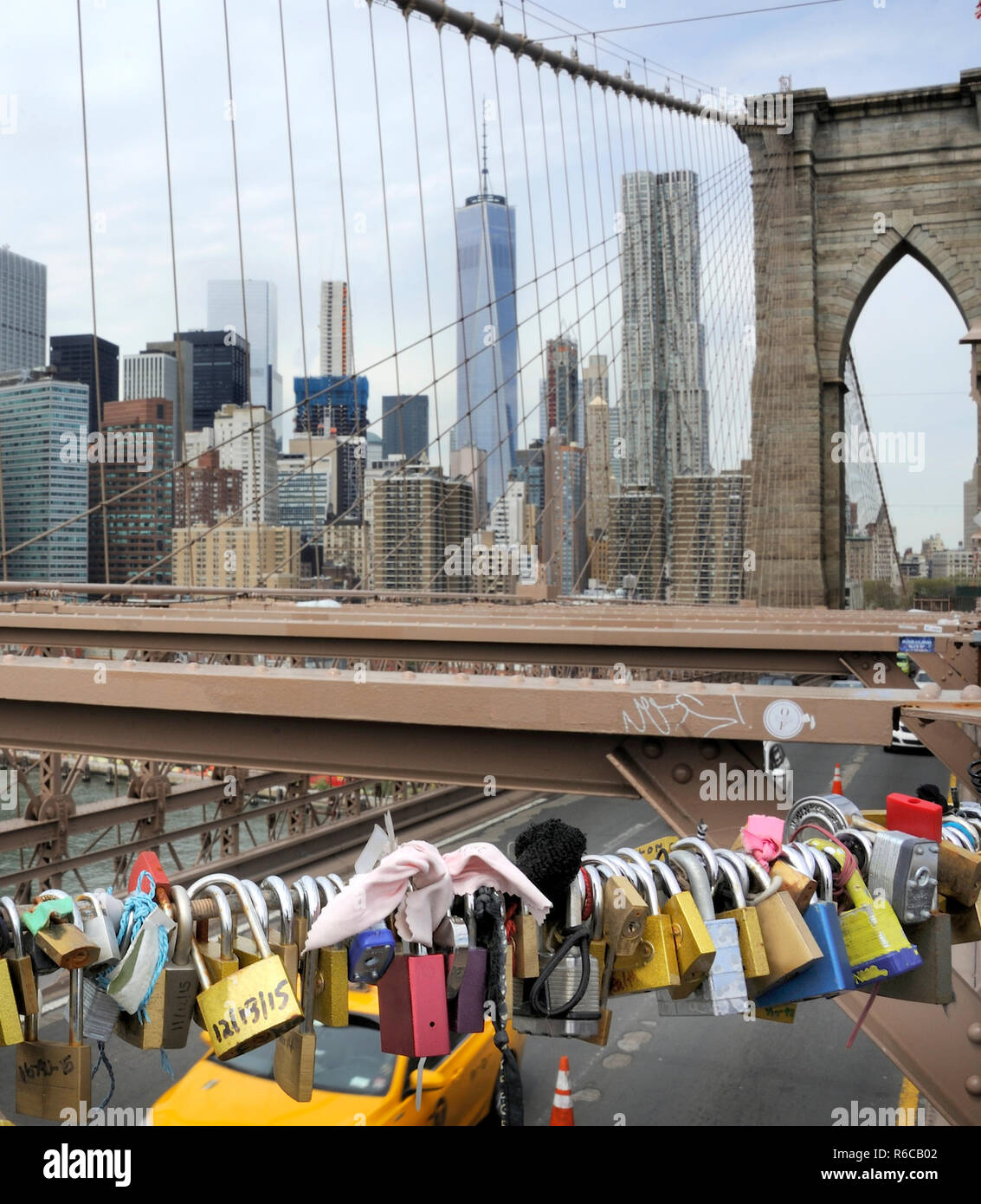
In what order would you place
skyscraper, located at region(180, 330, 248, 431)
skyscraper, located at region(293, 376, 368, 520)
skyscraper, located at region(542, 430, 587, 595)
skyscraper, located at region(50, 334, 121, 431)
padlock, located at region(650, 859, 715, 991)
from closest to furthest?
padlock, located at region(650, 859, 715, 991), skyscraper, located at region(50, 334, 121, 431), skyscraper, located at region(180, 330, 248, 431), skyscraper, located at region(542, 430, 587, 595), skyscraper, located at region(293, 376, 368, 520)

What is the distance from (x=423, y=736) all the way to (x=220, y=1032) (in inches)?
106

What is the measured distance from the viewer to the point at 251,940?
4.75ft

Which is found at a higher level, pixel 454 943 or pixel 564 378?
pixel 564 378

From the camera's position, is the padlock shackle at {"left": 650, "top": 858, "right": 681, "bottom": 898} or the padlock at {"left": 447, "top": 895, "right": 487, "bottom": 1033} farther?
the padlock shackle at {"left": 650, "top": 858, "right": 681, "bottom": 898}

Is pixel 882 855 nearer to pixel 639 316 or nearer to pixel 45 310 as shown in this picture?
pixel 45 310

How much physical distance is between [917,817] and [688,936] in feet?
1.77

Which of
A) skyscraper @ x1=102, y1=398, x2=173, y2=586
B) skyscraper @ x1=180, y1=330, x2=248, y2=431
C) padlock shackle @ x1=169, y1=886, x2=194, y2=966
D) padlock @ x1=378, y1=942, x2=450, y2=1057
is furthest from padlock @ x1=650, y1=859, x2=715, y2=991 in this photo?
skyscraper @ x1=180, y1=330, x2=248, y2=431

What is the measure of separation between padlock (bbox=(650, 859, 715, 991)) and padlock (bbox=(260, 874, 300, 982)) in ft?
1.74

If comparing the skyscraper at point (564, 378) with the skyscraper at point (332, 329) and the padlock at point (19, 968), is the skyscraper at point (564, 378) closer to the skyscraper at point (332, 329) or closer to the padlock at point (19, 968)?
the skyscraper at point (332, 329)

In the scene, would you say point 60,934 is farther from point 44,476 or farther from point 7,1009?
point 44,476

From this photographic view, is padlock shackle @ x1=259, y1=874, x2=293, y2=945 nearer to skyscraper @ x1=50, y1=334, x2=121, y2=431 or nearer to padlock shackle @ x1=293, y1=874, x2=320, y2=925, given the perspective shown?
padlock shackle @ x1=293, y1=874, x2=320, y2=925

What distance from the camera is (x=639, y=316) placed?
31.9 metres

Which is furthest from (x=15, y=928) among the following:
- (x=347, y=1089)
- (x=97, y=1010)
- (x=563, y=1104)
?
(x=563, y=1104)

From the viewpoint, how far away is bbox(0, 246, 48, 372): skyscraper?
19.8 metres
